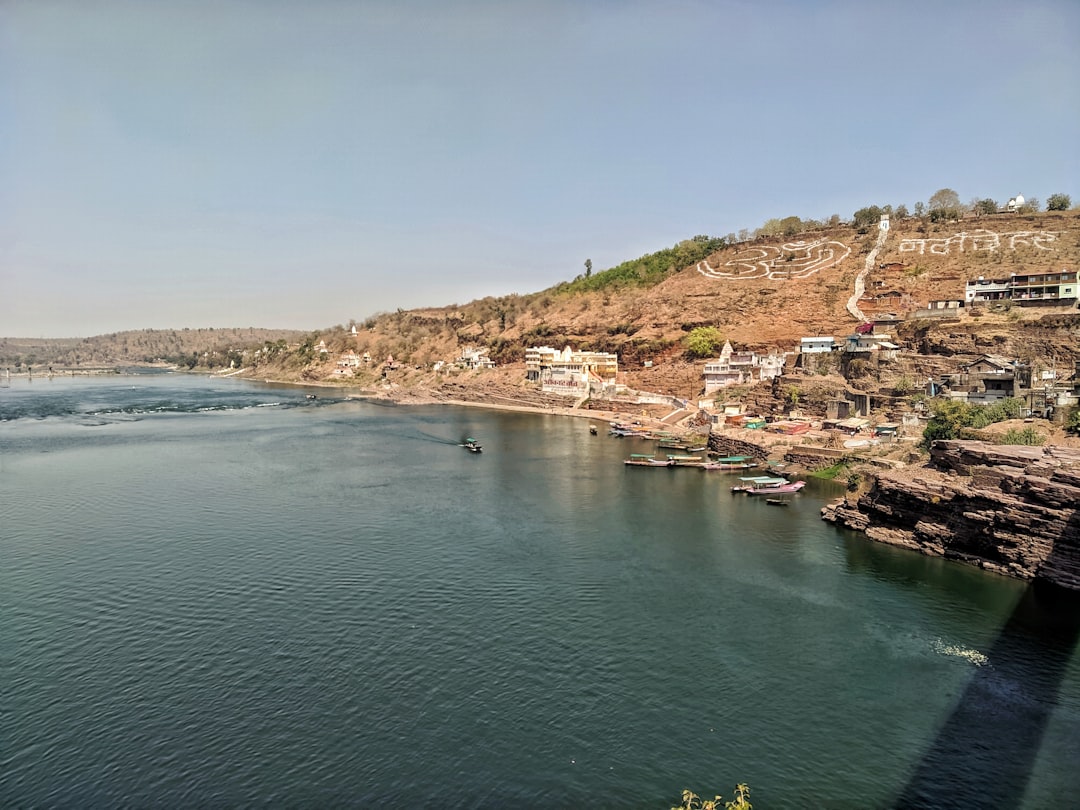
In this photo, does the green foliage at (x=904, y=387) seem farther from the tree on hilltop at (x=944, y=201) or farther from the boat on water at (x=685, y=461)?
the tree on hilltop at (x=944, y=201)

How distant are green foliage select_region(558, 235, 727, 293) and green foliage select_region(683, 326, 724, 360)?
108ft

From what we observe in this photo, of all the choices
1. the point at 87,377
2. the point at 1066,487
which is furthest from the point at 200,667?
the point at 87,377

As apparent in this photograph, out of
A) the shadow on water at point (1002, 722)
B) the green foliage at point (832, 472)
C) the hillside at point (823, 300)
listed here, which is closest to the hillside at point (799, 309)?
the hillside at point (823, 300)

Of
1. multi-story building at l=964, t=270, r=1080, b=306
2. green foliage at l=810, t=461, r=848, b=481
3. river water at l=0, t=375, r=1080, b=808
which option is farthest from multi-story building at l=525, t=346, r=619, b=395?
river water at l=0, t=375, r=1080, b=808

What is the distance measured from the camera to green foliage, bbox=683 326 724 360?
82688 mm

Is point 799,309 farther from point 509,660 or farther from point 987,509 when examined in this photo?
point 509,660

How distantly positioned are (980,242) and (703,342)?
124 feet

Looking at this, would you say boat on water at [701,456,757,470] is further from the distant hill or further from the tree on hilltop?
the tree on hilltop

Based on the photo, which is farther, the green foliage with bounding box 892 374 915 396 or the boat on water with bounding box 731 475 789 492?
the green foliage with bounding box 892 374 915 396

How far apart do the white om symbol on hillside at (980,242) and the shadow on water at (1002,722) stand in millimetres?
72648

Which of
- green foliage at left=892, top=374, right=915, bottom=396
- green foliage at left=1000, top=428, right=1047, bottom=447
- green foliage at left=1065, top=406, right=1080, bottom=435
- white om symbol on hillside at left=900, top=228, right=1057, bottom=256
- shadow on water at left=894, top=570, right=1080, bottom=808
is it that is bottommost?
Result: shadow on water at left=894, top=570, right=1080, bottom=808

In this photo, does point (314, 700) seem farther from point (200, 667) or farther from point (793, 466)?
point (793, 466)

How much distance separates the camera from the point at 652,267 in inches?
4825

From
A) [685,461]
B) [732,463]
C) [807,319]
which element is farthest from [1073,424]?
[807,319]
